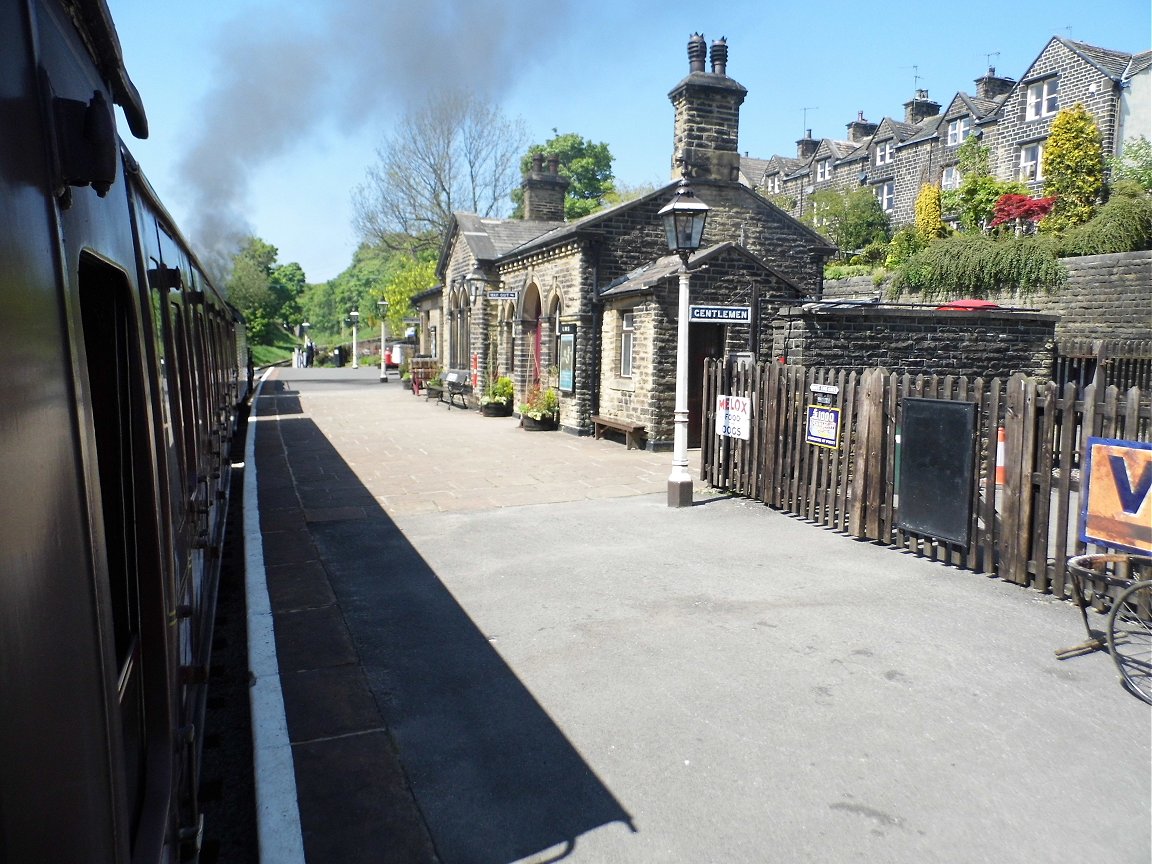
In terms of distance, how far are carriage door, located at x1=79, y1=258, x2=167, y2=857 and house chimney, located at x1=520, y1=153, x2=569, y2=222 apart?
23941 mm

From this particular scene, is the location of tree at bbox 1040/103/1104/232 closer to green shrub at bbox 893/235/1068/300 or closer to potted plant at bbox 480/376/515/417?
green shrub at bbox 893/235/1068/300

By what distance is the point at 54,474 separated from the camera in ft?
4.27

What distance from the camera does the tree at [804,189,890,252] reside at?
1679 inches

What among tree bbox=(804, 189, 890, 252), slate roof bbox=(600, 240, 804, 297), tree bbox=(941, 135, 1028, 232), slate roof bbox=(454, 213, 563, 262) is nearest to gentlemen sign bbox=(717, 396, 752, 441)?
slate roof bbox=(600, 240, 804, 297)

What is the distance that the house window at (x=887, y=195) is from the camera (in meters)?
48.4

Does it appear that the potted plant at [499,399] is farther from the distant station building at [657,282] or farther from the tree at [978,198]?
the tree at [978,198]

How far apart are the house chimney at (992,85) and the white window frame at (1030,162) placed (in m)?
8.78

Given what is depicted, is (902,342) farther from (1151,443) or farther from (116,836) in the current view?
(116,836)

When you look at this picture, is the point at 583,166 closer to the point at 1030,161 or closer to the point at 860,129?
the point at 860,129

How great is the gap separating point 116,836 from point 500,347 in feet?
69.7

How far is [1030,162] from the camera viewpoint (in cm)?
3881

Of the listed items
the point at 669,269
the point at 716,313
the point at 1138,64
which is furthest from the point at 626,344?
the point at 1138,64

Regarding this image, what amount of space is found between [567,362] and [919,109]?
43964mm

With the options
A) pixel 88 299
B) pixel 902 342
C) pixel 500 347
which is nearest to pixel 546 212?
pixel 500 347
